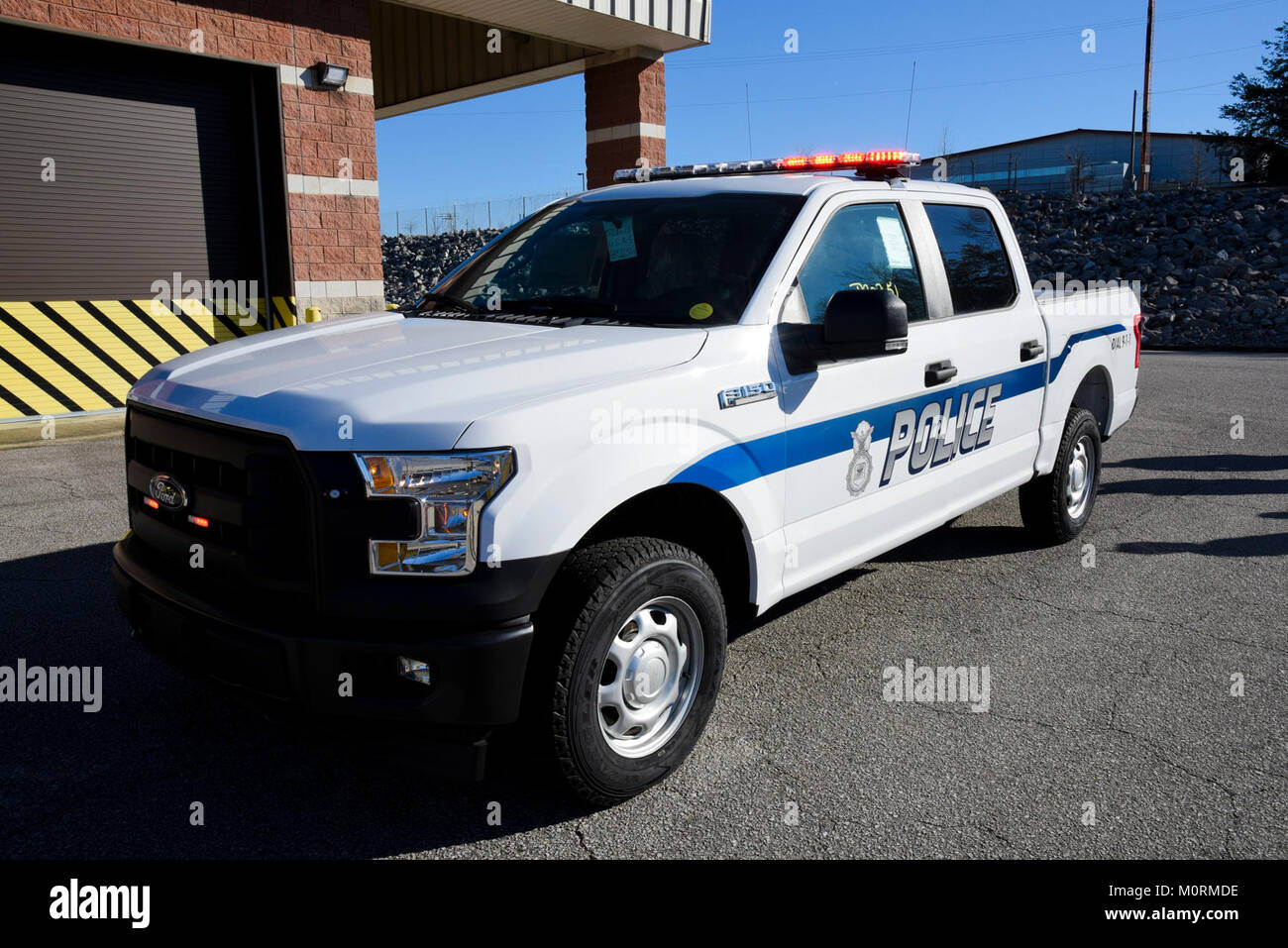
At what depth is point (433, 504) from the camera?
262 centimetres

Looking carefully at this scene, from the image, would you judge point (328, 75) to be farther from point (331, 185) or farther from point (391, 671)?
point (391, 671)

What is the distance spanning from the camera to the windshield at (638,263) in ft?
12.3

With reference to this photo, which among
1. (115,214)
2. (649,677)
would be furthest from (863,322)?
(115,214)

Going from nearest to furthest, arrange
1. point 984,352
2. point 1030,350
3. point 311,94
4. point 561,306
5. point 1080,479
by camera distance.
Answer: point 561,306, point 984,352, point 1030,350, point 1080,479, point 311,94

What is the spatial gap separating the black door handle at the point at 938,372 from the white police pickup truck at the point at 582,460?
0.02 m

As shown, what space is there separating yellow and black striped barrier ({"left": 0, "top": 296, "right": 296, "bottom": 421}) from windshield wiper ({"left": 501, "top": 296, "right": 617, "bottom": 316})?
24.1ft

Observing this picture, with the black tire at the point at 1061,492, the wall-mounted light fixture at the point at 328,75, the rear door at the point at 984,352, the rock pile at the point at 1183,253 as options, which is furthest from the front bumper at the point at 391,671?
the rock pile at the point at 1183,253

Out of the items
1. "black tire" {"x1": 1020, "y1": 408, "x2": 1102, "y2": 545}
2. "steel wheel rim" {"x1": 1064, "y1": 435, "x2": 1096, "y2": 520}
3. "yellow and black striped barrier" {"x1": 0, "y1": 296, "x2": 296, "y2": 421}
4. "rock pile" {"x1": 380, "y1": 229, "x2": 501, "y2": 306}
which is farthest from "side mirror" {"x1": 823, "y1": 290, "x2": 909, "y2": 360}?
"rock pile" {"x1": 380, "y1": 229, "x2": 501, "y2": 306}

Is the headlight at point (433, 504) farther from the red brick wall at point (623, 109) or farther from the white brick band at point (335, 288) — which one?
the red brick wall at point (623, 109)

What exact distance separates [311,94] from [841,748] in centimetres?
1010

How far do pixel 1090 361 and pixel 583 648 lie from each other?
171 inches

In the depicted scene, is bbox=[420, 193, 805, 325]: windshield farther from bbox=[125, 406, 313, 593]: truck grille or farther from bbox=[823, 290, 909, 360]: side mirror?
bbox=[125, 406, 313, 593]: truck grille
